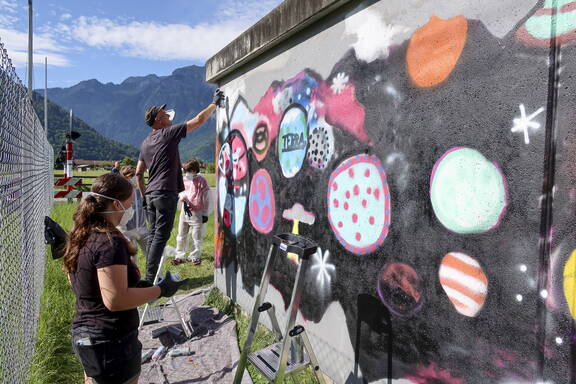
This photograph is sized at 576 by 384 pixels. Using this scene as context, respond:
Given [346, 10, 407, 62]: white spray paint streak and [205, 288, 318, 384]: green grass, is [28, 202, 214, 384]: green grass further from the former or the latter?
[346, 10, 407, 62]: white spray paint streak

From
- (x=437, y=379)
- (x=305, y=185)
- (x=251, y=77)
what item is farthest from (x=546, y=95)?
(x=251, y=77)

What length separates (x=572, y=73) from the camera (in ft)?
4.81

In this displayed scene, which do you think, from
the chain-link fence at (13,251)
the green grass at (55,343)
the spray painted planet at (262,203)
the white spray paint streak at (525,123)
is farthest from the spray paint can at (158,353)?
the white spray paint streak at (525,123)

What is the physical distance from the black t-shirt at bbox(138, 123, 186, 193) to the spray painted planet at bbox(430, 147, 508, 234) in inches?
123

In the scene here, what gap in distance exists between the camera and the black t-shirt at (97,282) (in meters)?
1.92

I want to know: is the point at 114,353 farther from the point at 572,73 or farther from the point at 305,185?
the point at 572,73

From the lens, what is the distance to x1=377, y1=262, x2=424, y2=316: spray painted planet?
216 centimetres

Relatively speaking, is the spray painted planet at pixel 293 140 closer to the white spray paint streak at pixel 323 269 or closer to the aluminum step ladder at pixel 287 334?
the white spray paint streak at pixel 323 269

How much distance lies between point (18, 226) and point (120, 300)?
2010 millimetres

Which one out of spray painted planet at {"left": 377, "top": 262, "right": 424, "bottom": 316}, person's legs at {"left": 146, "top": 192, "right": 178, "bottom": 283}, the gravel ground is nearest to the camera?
spray painted planet at {"left": 377, "top": 262, "right": 424, "bottom": 316}

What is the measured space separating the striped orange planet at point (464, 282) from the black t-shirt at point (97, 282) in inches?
68.6

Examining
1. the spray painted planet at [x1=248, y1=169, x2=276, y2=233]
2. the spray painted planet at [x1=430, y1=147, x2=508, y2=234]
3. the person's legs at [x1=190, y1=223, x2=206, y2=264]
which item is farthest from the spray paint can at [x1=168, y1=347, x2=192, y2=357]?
the person's legs at [x1=190, y1=223, x2=206, y2=264]

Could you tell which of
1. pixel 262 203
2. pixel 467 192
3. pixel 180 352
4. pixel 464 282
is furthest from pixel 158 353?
pixel 467 192

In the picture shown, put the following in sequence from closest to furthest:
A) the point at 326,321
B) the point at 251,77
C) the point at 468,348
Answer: the point at 468,348, the point at 326,321, the point at 251,77
